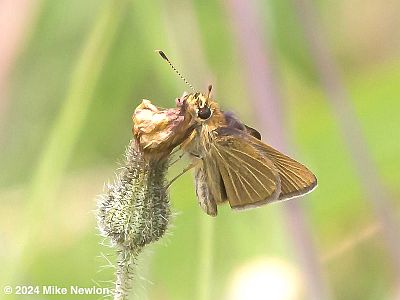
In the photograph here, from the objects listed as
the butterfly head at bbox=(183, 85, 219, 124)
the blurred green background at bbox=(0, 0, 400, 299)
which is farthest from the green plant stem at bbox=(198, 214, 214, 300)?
the butterfly head at bbox=(183, 85, 219, 124)

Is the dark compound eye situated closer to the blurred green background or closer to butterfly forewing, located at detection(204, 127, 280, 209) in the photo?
butterfly forewing, located at detection(204, 127, 280, 209)

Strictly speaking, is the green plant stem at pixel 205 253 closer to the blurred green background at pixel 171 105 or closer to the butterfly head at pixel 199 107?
the blurred green background at pixel 171 105

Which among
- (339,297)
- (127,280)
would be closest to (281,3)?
(339,297)

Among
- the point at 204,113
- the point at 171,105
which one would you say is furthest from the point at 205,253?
the point at 204,113

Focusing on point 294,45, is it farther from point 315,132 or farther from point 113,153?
point 113,153

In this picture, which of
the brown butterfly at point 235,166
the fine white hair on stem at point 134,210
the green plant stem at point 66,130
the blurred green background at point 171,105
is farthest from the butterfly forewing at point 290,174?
the green plant stem at point 66,130

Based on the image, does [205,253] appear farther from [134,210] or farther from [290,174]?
[134,210]

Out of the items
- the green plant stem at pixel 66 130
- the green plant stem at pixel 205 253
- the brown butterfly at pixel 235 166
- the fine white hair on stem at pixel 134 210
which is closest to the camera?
the fine white hair on stem at pixel 134 210
